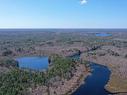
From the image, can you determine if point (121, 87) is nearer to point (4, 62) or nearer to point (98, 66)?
point (98, 66)

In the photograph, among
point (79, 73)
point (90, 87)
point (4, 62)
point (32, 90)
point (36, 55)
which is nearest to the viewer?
point (32, 90)

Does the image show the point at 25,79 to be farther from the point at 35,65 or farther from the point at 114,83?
the point at 35,65

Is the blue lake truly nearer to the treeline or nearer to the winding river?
the winding river

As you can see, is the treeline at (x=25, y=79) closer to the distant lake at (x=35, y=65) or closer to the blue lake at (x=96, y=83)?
the blue lake at (x=96, y=83)

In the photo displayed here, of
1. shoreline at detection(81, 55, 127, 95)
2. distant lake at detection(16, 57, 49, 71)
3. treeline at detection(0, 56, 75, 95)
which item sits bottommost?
distant lake at detection(16, 57, 49, 71)

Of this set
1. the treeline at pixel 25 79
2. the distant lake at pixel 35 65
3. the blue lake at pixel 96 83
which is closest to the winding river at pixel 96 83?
the blue lake at pixel 96 83

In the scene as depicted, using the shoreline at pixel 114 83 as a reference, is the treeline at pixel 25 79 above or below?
above

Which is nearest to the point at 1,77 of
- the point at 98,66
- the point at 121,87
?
the point at 121,87

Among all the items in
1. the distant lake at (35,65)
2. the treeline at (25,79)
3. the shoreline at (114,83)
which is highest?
the treeline at (25,79)

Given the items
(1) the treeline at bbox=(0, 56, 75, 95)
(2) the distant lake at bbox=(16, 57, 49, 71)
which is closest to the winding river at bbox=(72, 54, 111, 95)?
(1) the treeline at bbox=(0, 56, 75, 95)

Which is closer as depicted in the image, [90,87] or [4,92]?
[4,92]

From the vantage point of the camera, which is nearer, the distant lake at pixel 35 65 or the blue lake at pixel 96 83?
the blue lake at pixel 96 83
